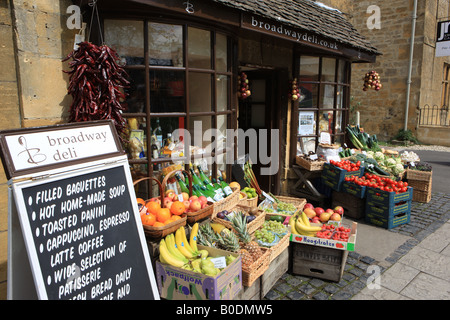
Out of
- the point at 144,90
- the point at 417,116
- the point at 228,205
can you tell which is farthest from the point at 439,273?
the point at 417,116

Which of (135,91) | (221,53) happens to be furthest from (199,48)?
(135,91)

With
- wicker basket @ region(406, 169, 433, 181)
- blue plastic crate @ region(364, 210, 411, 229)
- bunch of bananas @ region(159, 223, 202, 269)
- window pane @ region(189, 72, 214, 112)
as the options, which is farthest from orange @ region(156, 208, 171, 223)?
wicker basket @ region(406, 169, 433, 181)

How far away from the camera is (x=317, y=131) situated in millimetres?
7230

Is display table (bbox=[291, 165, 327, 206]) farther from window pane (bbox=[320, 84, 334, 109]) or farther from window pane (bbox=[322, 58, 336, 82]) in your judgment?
window pane (bbox=[322, 58, 336, 82])

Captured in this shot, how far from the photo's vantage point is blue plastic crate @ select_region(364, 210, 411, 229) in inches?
217

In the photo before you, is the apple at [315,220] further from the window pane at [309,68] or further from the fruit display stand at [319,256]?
the window pane at [309,68]

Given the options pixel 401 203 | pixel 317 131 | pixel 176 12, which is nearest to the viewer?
pixel 176 12

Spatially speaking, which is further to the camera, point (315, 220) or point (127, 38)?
point (315, 220)

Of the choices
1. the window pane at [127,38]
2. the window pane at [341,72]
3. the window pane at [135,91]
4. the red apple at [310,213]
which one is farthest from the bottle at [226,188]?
the window pane at [341,72]

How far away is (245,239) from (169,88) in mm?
2076

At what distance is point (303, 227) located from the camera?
4.16m

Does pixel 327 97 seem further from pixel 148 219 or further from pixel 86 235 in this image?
pixel 86 235

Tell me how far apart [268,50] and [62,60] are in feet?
12.4

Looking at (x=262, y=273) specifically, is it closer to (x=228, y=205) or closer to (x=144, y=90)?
(x=228, y=205)
